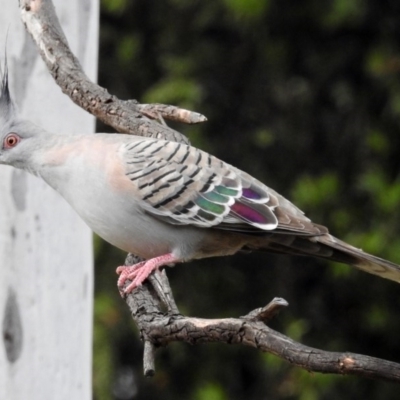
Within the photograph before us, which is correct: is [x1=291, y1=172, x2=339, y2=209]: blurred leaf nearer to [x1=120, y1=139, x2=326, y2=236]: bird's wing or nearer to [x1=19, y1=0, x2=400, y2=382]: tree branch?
[x1=19, y1=0, x2=400, y2=382]: tree branch

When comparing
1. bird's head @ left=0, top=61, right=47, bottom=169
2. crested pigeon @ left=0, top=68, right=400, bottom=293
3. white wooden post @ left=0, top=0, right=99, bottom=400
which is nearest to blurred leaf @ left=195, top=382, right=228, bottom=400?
white wooden post @ left=0, top=0, right=99, bottom=400

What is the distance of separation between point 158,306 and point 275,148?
2.84 metres

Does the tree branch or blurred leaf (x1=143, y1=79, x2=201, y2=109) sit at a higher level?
blurred leaf (x1=143, y1=79, x2=201, y2=109)

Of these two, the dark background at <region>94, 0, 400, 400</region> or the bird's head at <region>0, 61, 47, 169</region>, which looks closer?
the bird's head at <region>0, 61, 47, 169</region>

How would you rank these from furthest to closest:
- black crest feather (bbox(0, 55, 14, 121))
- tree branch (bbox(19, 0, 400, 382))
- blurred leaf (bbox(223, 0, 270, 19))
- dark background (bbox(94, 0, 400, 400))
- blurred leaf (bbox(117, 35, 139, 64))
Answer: blurred leaf (bbox(117, 35, 139, 64))
dark background (bbox(94, 0, 400, 400))
blurred leaf (bbox(223, 0, 270, 19))
black crest feather (bbox(0, 55, 14, 121))
tree branch (bbox(19, 0, 400, 382))

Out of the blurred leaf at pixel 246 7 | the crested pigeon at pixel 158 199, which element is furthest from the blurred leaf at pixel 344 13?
the crested pigeon at pixel 158 199

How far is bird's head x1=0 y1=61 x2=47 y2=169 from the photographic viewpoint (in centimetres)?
337

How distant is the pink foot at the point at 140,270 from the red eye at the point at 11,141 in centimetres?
55

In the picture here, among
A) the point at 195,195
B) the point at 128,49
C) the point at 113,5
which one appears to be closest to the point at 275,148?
the point at 128,49

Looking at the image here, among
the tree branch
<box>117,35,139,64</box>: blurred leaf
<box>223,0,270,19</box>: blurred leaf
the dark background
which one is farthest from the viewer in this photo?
<box>117,35,139,64</box>: blurred leaf

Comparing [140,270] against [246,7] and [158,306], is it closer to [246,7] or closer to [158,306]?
[158,306]

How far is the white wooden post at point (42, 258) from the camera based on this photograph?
11.9 ft

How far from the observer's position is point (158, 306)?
9.93 ft

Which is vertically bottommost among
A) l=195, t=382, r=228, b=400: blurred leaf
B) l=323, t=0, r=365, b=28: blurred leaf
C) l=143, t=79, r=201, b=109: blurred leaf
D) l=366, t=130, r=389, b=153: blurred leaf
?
l=195, t=382, r=228, b=400: blurred leaf
